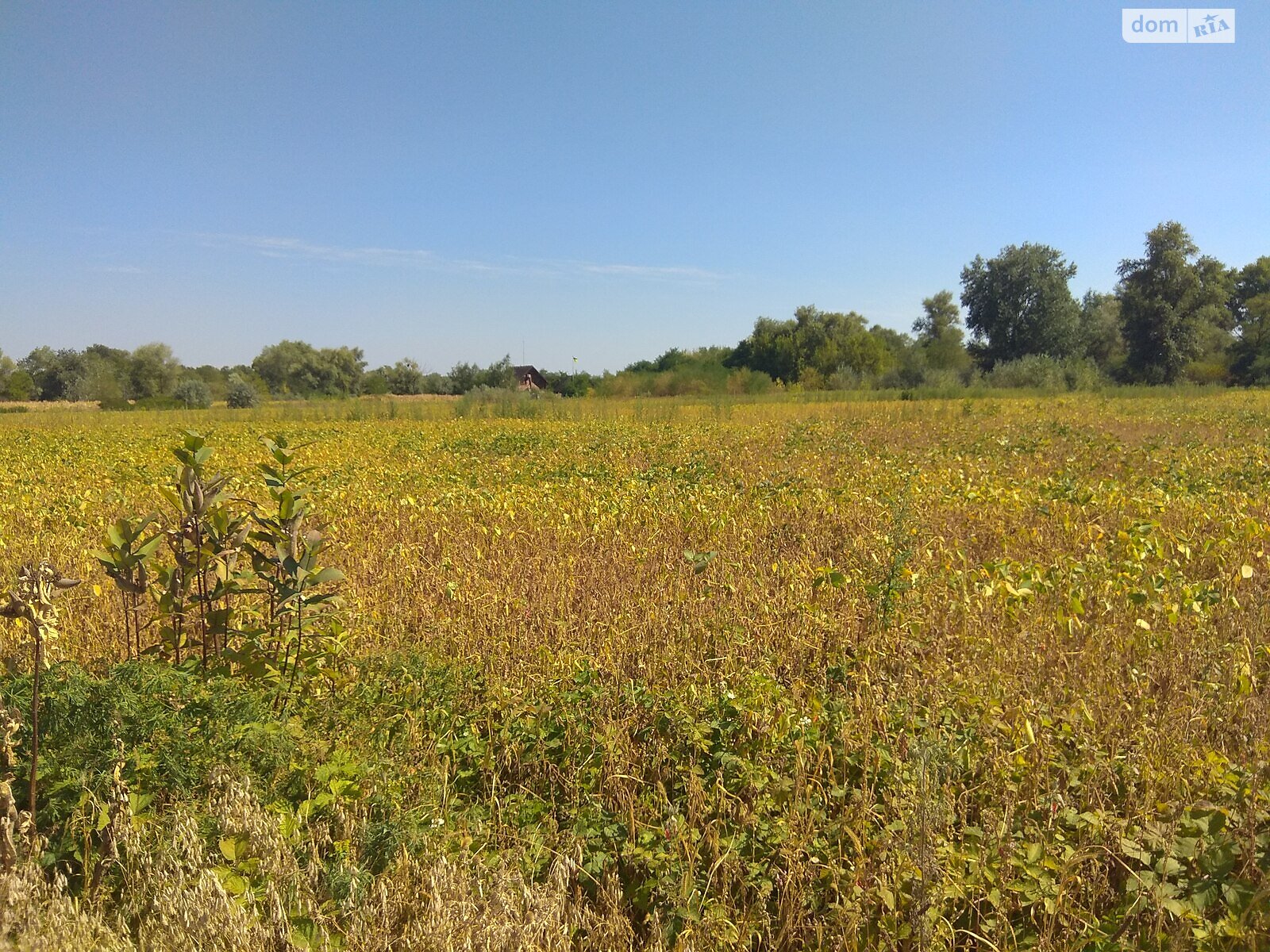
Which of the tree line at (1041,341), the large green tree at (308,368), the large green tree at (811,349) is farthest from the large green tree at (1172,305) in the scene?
the large green tree at (308,368)

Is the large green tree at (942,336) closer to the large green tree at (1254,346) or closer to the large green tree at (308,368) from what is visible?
the large green tree at (1254,346)

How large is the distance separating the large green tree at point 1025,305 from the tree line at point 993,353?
8 cm

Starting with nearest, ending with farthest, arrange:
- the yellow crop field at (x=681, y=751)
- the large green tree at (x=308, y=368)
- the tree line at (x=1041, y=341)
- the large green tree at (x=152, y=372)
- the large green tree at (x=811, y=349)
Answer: the yellow crop field at (x=681, y=751) → the tree line at (x=1041, y=341) → the large green tree at (x=811, y=349) → the large green tree at (x=152, y=372) → the large green tree at (x=308, y=368)

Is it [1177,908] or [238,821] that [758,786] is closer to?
[1177,908]

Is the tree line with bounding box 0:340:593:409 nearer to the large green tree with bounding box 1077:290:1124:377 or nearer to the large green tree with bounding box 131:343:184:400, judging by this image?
the large green tree with bounding box 131:343:184:400

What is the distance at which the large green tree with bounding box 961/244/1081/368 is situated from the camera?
46781 millimetres

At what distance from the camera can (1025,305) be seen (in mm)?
47906

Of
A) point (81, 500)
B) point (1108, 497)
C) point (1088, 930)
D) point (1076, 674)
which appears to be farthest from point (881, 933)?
point (81, 500)

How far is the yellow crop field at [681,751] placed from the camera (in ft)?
5.99

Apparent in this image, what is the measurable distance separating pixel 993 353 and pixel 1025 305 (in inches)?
151

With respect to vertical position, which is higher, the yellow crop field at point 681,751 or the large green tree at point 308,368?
the large green tree at point 308,368

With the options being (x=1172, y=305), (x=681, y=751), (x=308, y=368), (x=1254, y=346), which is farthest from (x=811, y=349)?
(x=308, y=368)

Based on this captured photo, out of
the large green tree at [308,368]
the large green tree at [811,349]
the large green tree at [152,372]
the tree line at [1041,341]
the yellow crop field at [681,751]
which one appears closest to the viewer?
the yellow crop field at [681,751]

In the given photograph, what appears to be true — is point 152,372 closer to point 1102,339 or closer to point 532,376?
point 532,376
